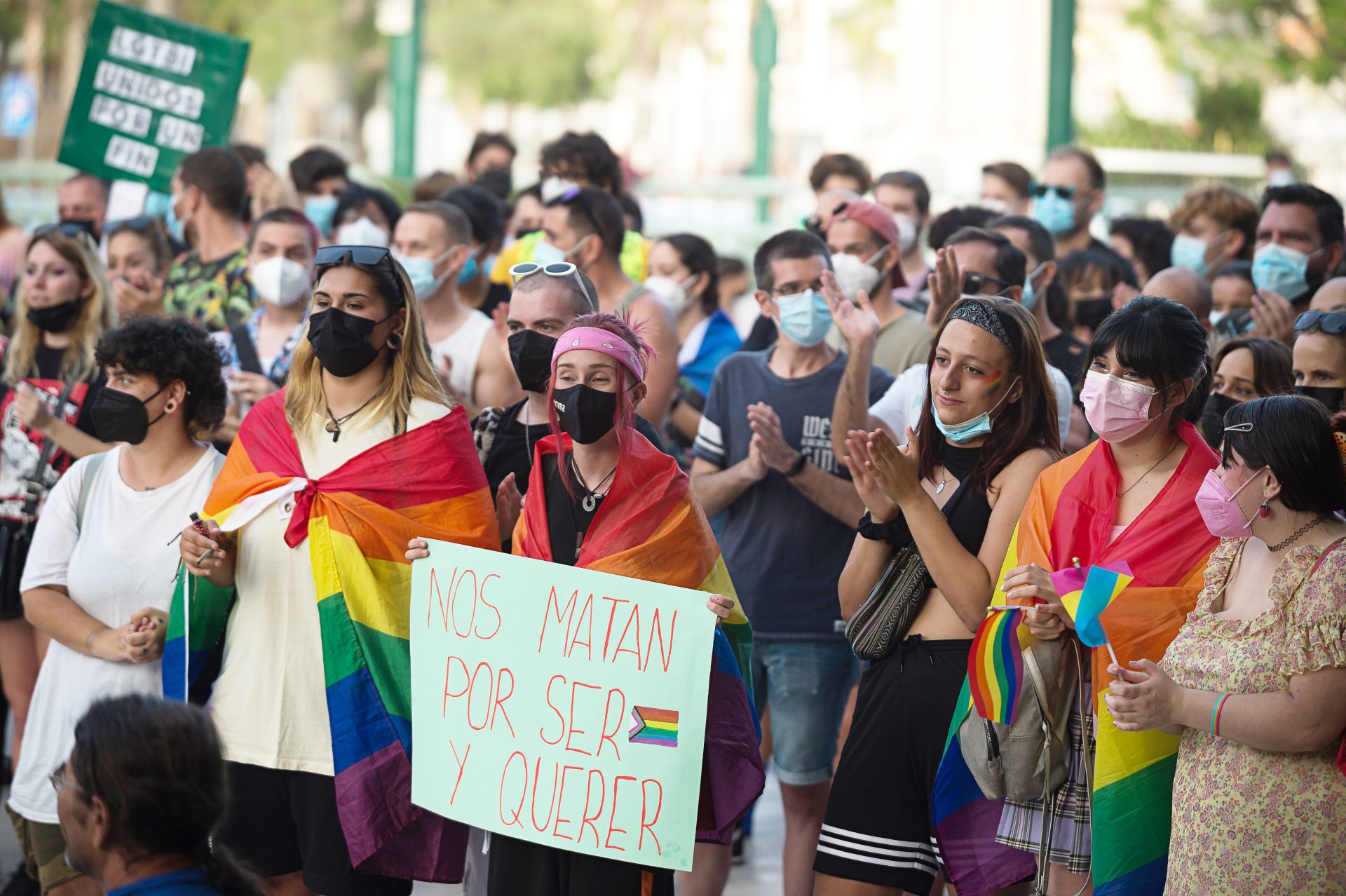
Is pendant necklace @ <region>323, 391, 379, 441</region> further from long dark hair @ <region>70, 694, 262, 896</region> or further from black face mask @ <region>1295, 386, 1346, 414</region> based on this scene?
black face mask @ <region>1295, 386, 1346, 414</region>

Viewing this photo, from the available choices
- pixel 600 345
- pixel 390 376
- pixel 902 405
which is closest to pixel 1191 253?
pixel 902 405

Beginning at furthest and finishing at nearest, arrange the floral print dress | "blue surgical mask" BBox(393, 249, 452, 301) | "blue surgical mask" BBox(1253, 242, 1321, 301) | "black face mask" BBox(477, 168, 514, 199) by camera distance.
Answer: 1. "black face mask" BBox(477, 168, 514, 199)
2. "blue surgical mask" BBox(1253, 242, 1321, 301)
3. "blue surgical mask" BBox(393, 249, 452, 301)
4. the floral print dress

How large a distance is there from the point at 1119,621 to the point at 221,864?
2.08m

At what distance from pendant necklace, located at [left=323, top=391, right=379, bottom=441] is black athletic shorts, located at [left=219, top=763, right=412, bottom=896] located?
0.91 metres

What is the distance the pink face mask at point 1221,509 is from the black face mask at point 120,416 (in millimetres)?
2989

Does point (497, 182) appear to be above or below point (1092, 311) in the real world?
above

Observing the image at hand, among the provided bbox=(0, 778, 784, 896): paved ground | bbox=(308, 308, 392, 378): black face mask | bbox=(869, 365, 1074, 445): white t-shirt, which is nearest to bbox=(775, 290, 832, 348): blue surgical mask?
bbox=(869, 365, 1074, 445): white t-shirt

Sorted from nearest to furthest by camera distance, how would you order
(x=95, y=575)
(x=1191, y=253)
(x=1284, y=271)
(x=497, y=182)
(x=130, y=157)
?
(x=95, y=575)
(x=1284, y=271)
(x=1191, y=253)
(x=130, y=157)
(x=497, y=182)

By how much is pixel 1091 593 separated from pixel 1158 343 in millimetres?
685

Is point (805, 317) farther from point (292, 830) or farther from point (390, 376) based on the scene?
point (292, 830)

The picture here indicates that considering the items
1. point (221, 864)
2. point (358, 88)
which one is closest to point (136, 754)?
point (221, 864)

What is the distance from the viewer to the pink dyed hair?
4184 millimetres

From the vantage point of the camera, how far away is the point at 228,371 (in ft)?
21.2

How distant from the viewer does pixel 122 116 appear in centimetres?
870
